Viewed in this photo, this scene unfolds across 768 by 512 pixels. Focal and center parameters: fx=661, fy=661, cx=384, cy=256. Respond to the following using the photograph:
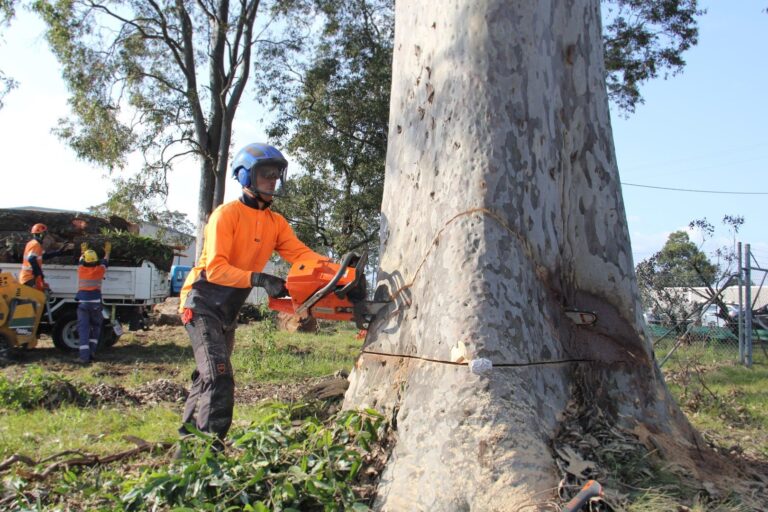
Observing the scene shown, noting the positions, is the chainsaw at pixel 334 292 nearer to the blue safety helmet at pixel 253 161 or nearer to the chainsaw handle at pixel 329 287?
the chainsaw handle at pixel 329 287

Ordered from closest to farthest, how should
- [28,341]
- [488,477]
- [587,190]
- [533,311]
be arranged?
[488,477] → [533,311] → [587,190] → [28,341]

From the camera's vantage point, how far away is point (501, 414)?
3.12 m

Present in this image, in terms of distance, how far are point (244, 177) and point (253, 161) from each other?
135 millimetres

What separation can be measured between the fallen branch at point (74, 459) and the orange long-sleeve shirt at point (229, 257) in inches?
35.7

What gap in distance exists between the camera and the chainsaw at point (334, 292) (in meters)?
3.80

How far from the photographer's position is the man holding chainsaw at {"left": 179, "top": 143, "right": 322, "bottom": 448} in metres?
3.95

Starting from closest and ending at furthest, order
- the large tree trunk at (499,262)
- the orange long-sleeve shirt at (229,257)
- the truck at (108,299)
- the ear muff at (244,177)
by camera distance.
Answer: the large tree trunk at (499,262)
the orange long-sleeve shirt at (229,257)
the ear muff at (244,177)
the truck at (108,299)

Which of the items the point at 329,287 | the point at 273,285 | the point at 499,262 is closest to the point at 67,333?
the point at 273,285

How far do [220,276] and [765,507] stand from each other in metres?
3.18

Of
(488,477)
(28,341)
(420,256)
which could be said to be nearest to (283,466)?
(488,477)

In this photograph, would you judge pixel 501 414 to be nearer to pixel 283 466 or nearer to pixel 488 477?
pixel 488 477

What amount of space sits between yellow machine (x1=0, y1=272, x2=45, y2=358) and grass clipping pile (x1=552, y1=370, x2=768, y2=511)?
8897mm

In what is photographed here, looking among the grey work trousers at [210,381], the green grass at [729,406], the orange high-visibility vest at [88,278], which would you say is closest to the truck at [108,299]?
the orange high-visibility vest at [88,278]

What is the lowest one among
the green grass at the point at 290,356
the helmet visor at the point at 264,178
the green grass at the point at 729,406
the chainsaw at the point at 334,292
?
the green grass at the point at 290,356
